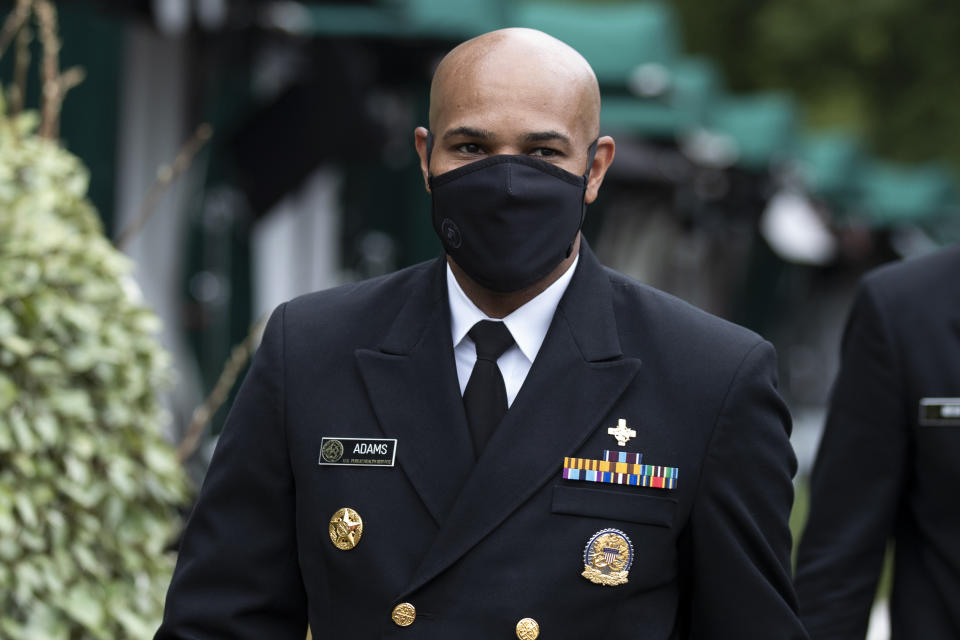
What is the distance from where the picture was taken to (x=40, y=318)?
363 centimetres

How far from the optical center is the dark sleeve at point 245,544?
261 cm

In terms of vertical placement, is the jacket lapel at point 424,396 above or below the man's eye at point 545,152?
below

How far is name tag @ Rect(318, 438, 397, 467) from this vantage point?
2.56 metres

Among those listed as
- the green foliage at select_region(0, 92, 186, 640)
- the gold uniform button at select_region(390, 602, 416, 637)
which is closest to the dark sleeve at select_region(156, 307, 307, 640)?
the gold uniform button at select_region(390, 602, 416, 637)

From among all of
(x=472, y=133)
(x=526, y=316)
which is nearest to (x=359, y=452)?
(x=526, y=316)

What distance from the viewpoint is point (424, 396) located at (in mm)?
2611

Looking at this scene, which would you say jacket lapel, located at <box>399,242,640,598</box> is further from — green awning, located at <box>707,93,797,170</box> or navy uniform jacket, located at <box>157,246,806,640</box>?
green awning, located at <box>707,93,797,170</box>

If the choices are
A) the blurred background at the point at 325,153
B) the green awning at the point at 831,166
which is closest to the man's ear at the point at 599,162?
the blurred background at the point at 325,153

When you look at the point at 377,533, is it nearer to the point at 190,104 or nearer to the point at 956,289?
the point at 956,289

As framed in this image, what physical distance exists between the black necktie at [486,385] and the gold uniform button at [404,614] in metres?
0.29

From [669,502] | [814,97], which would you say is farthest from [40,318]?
[814,97]

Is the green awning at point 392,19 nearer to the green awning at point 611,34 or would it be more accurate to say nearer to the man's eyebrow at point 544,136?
the green awning at point 611,34

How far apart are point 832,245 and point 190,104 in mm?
14786

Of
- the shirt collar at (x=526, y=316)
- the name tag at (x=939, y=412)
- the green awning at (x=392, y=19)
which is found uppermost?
the green awning at (x=392, y=19)
